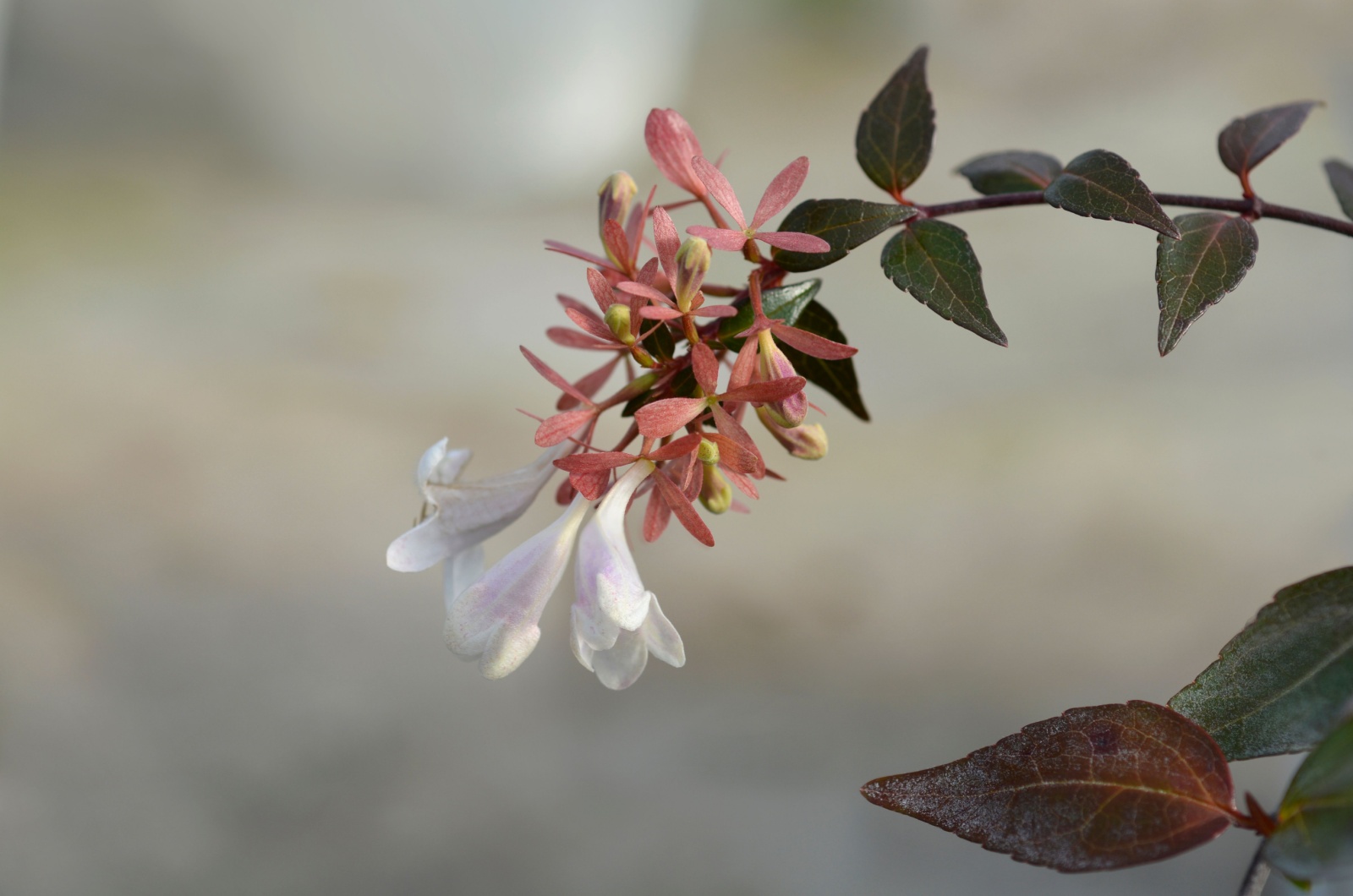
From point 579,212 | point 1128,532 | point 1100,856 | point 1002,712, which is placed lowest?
point 1100,856

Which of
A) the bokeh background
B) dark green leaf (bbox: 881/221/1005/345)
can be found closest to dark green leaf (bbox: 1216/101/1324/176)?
dark green leaf (bbox: 881/221/1005/345)

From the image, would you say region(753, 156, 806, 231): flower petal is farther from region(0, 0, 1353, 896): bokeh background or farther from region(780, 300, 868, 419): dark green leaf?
region(0, 0, 1353, 896): bokeh background

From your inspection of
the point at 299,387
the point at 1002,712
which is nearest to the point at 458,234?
the point at 299,387

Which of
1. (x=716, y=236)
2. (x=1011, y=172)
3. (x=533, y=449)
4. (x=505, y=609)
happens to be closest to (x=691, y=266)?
(x=716, y=236)

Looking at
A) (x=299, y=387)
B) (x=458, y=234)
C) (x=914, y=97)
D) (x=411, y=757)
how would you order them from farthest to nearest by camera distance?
(x=458, y=234)
(x=299, y=387)
(x=411, y=757)
(x=914, y=97)

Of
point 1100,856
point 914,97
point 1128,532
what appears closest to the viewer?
point 1100,856

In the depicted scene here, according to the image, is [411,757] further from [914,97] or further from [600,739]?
[914,97]

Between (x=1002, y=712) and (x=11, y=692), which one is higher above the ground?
(x=11, y=692)
